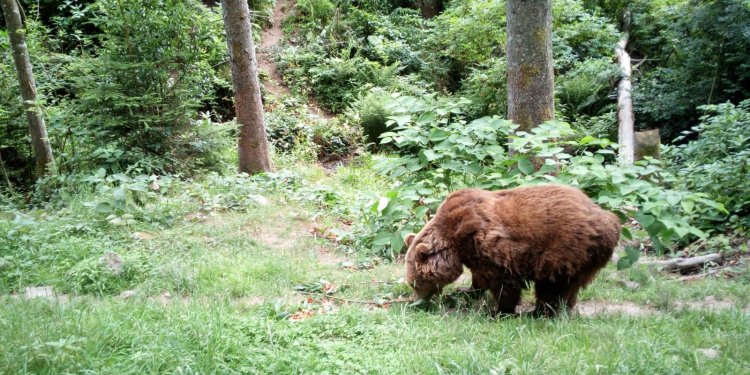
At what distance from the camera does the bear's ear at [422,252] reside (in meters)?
5.09

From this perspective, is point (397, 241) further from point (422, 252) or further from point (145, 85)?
point (145, 85)

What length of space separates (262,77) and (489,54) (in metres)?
7.59

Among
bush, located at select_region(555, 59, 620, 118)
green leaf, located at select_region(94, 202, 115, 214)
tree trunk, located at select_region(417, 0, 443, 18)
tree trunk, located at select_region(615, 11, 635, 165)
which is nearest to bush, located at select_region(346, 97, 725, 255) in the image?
green leaf, located at select_region(94, 202, 115, 214)

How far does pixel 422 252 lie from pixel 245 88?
6.49 metres

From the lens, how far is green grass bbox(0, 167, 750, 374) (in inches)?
139

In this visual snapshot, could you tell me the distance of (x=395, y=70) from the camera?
58.6ft

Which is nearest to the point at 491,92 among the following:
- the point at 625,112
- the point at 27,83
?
the point at 625,112

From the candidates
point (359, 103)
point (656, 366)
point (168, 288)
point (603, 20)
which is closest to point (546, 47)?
point (656, 366)

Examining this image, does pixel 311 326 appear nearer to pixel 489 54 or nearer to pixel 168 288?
pixel 168 288

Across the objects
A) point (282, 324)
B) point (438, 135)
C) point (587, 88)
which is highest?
point (587, 88)

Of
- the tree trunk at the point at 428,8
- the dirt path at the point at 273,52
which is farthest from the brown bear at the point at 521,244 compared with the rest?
the tree trunk at the point at 428,8

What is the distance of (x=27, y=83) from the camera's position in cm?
995

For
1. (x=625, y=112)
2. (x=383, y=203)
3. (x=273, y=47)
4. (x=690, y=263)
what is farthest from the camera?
(x=273, y=47)

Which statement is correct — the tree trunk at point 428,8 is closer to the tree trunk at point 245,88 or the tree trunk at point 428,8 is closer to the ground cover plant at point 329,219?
the ground cover plant at point 329,219
